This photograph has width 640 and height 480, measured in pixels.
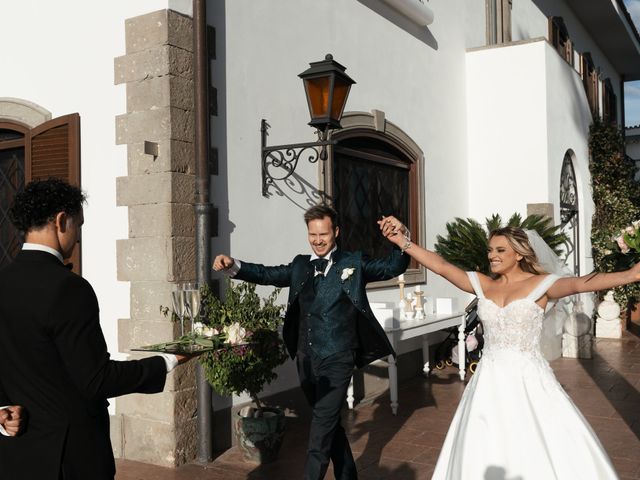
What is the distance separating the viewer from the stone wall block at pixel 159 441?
5062 mm

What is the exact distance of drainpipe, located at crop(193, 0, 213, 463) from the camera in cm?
516

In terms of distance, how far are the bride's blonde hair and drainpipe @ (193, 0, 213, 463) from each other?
2320mm

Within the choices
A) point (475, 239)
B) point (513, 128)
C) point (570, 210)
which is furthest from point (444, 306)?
point (570, 210)

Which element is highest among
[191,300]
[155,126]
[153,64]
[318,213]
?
[153,64]

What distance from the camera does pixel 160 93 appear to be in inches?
203

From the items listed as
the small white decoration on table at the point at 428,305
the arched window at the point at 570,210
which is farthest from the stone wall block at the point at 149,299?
the arched window at the point at 570,210

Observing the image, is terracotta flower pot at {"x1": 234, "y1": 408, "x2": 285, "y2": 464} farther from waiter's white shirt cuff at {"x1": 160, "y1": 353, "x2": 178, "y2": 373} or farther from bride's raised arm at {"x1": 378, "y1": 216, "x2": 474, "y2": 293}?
waiter's white shirt cuff at {"x1": 160, "y1": 353, "x2": 178, "y2": 373}

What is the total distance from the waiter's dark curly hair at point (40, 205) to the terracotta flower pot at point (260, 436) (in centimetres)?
322

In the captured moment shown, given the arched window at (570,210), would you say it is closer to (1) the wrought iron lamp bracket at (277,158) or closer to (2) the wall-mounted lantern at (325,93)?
(1) the wrought iron lamp bracket at (277,158)

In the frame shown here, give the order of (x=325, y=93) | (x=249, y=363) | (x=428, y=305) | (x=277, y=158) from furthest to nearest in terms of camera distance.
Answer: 1. (x=428, y=305)
2. (x=277, y=158)
3. (x=325, y=93)
4. (x=249, y=363)

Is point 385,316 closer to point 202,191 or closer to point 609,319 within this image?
point 202,191

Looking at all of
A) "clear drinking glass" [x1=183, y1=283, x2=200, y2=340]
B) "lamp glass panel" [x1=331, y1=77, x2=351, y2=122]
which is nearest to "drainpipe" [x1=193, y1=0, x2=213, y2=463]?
"lamp glass panel" [x1=331, y1=77, x2=351, y2=122]

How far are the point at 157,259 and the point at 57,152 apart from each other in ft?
4.89

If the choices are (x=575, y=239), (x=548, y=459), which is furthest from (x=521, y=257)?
(x=575, y=239)
